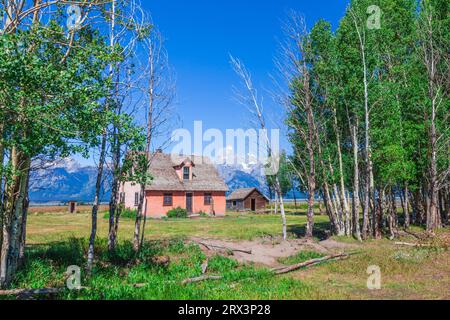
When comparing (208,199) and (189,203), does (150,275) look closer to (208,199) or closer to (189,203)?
(189,203)

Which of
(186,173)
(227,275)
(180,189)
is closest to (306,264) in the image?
(227,275)

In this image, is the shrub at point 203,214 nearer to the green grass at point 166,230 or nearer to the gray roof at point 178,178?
the gray roof at point 178,178

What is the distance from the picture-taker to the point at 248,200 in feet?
210

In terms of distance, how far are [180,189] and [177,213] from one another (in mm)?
3130

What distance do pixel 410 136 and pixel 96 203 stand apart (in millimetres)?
19600

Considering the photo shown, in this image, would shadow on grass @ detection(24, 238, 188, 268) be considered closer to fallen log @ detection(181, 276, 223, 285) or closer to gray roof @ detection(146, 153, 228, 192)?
fallen log @ detection(181, 276, 223, 285)

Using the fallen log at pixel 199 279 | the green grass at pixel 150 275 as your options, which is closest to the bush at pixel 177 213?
the green grass at pixel 150 275

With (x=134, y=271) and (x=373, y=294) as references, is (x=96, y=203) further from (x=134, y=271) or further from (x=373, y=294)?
(x=373, y=294)

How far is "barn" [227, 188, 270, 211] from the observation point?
6388 cm

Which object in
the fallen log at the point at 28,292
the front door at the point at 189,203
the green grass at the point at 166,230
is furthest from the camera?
the front door at the point at 189,203

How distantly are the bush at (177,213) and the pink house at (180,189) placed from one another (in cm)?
100

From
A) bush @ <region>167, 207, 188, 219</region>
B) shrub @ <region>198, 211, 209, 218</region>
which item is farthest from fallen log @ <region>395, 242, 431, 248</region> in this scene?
shrub @ <region>198, 211, 209, 218</region>

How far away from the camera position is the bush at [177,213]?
136 ft
